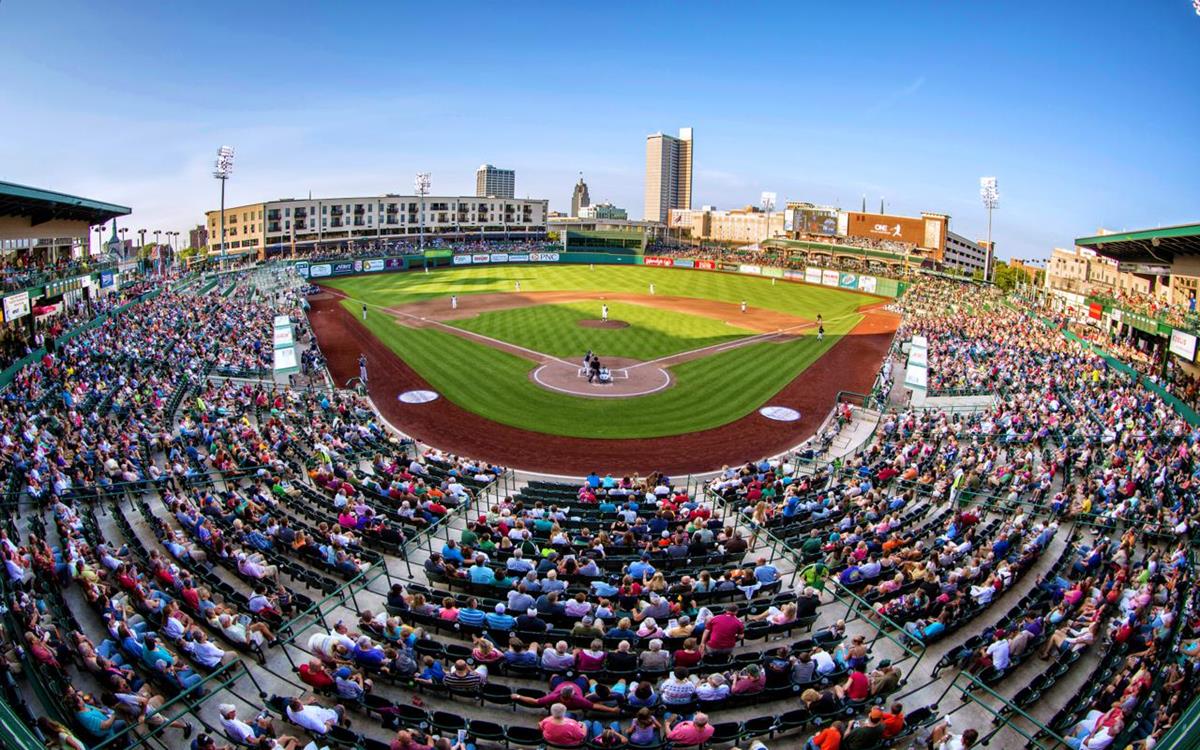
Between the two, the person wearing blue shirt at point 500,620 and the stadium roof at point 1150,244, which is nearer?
the person wearing blue shirt at point 500,620

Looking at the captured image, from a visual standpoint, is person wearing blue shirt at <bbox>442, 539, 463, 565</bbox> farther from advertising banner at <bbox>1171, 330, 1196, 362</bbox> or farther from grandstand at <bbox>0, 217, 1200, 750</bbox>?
advertising banner at <bbox>1171, 330, 1196, 362</bbox>

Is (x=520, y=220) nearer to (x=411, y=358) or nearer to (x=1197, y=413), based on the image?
(x=411, y=358)

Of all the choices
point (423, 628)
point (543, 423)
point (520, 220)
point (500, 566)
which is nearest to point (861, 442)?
point (543, 423)

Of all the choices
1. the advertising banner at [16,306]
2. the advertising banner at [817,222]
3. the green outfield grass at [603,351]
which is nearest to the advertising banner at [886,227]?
the advertising banner at [817,222]

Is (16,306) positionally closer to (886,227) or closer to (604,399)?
(604,399)

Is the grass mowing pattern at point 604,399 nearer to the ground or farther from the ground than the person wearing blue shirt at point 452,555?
farther from the ground

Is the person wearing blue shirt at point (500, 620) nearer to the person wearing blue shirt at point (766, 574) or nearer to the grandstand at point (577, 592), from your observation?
the grandstand at point (577, 592)
